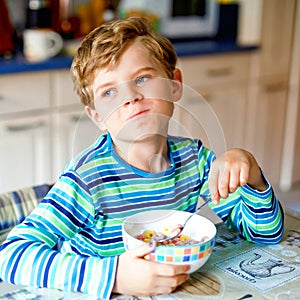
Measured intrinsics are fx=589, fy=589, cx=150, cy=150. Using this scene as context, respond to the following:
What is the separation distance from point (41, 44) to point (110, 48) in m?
1.54

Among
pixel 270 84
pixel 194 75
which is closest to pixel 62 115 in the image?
pixel 194 75

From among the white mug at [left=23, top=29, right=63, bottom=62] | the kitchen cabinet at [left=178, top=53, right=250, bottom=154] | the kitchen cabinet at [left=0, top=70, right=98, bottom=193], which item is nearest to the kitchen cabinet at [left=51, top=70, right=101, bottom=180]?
the kitchen cabinet at [left=0, top=70, right=98, bottom=193]

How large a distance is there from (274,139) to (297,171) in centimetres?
29

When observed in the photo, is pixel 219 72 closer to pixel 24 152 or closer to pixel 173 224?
pixel 24 152

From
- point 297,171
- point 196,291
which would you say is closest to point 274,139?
point 297,171

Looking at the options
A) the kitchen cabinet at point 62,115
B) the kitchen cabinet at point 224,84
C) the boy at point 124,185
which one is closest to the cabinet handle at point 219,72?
the kitchen cabinet at point 224,84

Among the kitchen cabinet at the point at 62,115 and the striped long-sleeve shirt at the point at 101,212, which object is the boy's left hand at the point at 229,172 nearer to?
the striped long-sleeve shirt at the point at 101,212

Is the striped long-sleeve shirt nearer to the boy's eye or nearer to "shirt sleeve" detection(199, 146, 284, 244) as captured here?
"shirt sleeve" detection(199, 146, 284, 244)

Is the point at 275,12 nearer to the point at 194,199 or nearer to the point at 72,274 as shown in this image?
the point at 194,199

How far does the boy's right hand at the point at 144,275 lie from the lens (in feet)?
2.76

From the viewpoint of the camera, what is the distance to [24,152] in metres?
2.31

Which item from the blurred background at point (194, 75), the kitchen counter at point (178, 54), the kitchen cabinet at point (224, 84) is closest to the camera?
the kitchen counter at point (178, 54)

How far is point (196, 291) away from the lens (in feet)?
2.86

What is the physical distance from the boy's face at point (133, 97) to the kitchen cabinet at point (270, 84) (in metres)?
2.20
